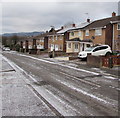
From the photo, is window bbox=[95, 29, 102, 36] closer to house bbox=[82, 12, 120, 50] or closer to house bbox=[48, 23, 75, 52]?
house bbox=[82, 12, 120, 50]

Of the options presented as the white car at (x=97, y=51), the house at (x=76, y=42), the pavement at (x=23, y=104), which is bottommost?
the pavement at (x=23, y=104)

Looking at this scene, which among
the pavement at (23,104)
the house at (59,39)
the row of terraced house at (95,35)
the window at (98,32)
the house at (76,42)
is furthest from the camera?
the house at (59,39)

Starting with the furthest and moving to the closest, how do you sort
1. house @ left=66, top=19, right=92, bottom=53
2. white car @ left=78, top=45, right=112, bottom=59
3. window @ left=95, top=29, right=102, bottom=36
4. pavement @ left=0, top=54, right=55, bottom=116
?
1. house @ left=66, top=19, right=92, bottom=53
2. window @ left=95, top=29, right=102, bottom=36
3. white car @ left=78, top=45, right=112, bottom=59
4. pavement @ left=0, top=54, right=55, bottom=116

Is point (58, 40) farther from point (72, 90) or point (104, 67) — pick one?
point (72, 90)

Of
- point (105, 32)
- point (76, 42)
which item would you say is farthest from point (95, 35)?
point (76, 42)

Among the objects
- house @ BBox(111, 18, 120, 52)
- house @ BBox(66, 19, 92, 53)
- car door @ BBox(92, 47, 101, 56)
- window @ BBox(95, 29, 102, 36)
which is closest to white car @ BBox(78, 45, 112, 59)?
car door @ BBox(92, 47, 101, 56)

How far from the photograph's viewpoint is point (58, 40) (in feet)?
155

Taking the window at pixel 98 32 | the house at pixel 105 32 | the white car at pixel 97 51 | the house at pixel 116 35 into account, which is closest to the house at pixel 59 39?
the house at pixel 105 32

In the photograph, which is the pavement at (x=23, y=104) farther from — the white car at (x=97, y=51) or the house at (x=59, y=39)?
the house at (x=59, y=39)

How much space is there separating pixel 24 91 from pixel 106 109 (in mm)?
3838

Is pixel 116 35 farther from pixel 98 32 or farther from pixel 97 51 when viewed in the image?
pixel 97 51

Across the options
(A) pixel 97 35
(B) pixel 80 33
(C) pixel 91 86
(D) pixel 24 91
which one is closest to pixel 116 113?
(C) pixel 91 86

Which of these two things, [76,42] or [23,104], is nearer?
[23,104]

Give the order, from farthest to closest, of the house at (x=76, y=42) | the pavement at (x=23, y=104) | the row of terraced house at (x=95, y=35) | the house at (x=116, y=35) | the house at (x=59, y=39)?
the house at (x=59, y=39), the house at (x=76, y=42), the row of terraced house at (x=95, y=35), the house at (x=116, y=35), the pavement at (x=23, y=104)
